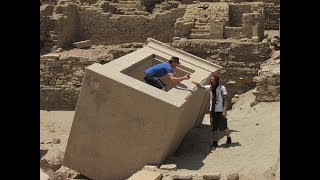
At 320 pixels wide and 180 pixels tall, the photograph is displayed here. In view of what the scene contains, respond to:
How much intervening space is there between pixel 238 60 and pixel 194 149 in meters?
5.61

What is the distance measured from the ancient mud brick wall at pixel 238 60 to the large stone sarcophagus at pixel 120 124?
5.47 meters

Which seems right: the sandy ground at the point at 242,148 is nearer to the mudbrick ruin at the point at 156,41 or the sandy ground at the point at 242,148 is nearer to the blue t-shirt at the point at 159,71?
the mudbrick ruin at the point at 156,41

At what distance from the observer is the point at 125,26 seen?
18062mm

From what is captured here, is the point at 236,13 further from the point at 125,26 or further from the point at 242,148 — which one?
the point at 242,148

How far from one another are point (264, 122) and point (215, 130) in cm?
147

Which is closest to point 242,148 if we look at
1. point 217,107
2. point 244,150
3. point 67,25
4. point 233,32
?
point 244,150

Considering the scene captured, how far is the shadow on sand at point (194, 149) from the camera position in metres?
7.51

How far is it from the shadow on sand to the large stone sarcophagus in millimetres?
189

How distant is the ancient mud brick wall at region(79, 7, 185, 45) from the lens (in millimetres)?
17625

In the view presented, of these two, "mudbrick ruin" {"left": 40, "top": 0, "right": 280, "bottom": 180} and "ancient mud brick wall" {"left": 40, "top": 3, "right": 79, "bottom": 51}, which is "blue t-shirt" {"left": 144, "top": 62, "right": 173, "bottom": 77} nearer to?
"mudbrick ruin" {"left": 40, "top": 0, "right": 280, "bottom": 180}

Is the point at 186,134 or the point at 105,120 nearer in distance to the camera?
the point at 105,120
